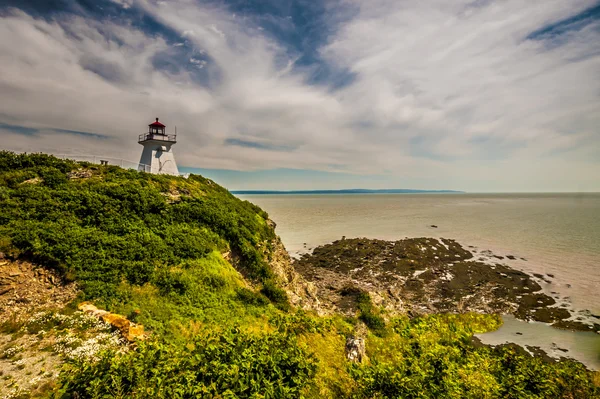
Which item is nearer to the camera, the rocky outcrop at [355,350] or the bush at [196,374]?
the bush at [196,374]

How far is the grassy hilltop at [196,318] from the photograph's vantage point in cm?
676

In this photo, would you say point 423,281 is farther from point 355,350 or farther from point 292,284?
point 355,350

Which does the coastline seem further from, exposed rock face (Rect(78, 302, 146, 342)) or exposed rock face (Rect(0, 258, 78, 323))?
exposed rock face (Rect(0, 258, 78, 323))

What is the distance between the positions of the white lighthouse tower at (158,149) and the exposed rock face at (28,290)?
21801mm

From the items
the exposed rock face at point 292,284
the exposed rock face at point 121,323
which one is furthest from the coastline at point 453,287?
the exposed rock face at point 121,323

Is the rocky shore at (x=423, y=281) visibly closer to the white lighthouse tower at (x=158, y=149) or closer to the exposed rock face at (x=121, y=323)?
the exposed rock face at (x=121, y=323)

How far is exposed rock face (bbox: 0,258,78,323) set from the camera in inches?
450

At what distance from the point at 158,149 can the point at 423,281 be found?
121ft

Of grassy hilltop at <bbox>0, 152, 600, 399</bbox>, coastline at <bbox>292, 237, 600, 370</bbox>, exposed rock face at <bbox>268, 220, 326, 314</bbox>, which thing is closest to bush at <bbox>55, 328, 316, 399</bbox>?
grassy hilltop at <bbox>0, 152, 600, 399</bbox>

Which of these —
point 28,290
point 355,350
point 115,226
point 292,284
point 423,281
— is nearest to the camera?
point 355,350

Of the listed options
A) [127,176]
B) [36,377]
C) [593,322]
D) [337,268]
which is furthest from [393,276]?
[36,377]

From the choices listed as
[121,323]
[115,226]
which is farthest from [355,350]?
[115,226]

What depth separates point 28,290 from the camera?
481 inches

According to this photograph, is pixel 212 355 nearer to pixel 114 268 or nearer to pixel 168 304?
pixel 168 304
